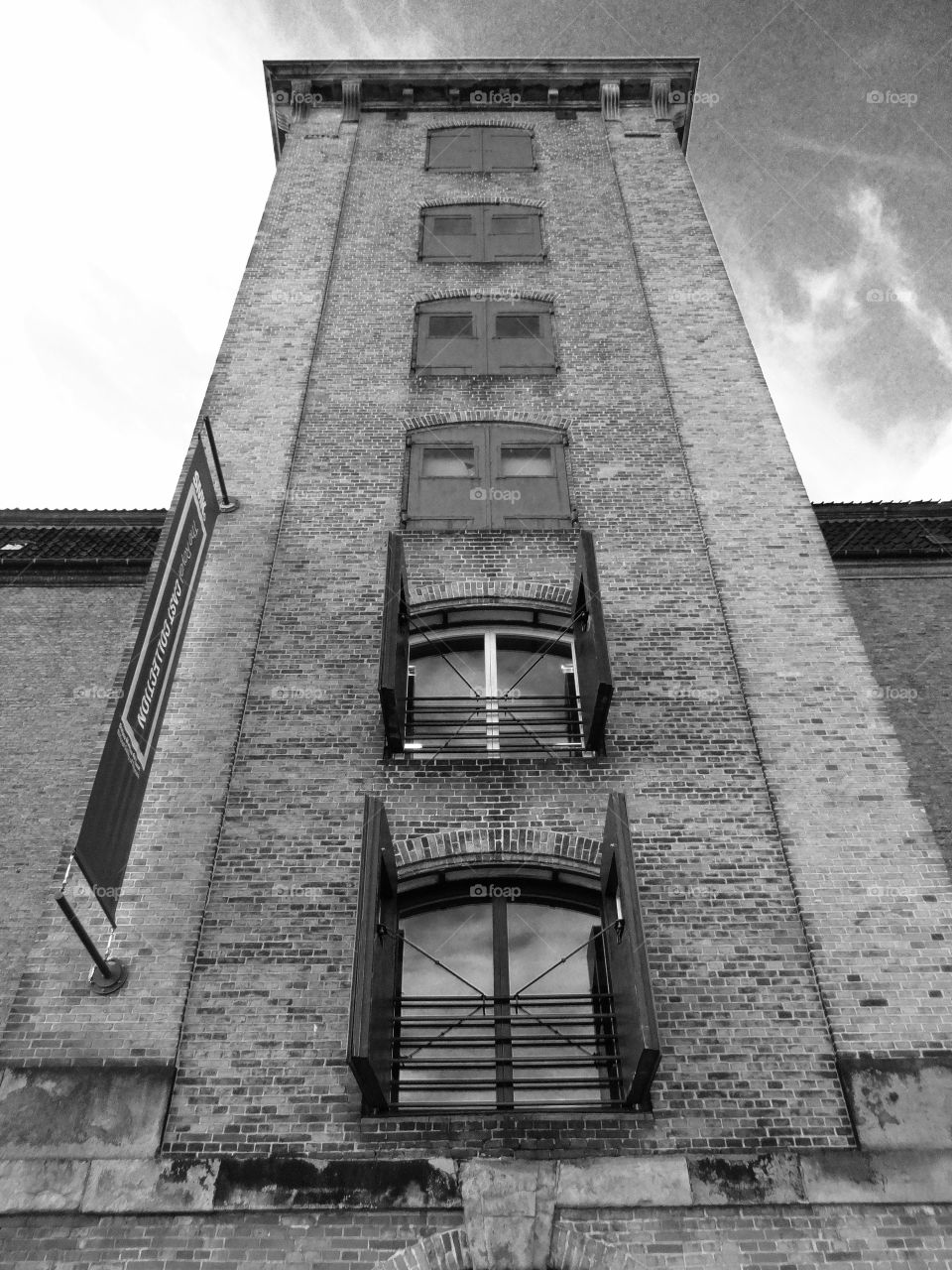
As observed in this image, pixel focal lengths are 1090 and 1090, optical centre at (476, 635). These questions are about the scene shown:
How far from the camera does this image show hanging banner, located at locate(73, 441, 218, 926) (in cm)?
786

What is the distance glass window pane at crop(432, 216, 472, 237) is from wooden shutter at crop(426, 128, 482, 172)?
214 cm

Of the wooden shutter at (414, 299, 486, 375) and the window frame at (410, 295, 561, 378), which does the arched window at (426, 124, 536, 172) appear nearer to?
the window frame at (410, 295, 561, 378)

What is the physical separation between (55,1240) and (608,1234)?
3697 mm

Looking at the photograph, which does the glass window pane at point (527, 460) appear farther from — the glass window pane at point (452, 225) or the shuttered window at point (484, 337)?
the glass window pane at point (452, 225)

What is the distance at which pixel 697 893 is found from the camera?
30.3ft

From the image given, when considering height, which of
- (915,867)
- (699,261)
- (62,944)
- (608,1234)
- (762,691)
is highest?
(699,261)

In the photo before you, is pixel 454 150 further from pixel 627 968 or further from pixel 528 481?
pixel 627 968

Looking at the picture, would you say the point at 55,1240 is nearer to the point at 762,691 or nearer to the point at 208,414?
the point at 762,691

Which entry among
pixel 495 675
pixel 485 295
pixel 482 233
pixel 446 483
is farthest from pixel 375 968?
pixel 482 233

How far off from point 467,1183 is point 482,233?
1484 cm

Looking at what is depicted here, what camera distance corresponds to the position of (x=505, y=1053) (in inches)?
338

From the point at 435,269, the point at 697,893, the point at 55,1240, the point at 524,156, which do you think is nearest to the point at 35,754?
the point at 55,1240

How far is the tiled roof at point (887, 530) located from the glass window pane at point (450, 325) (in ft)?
19.2

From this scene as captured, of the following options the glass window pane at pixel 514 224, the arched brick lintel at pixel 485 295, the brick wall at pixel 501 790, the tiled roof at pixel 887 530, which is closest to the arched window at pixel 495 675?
the brick wall at pixel 501 790
